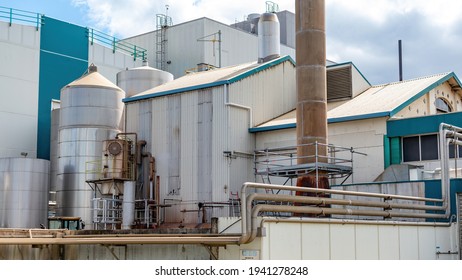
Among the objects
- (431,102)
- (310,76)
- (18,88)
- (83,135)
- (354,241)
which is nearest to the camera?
(354,241)

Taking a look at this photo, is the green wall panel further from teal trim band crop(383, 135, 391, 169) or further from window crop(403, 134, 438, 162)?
window crop(403, 134, 438, 162)

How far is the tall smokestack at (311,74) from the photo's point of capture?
26797mm

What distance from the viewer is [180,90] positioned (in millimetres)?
33219

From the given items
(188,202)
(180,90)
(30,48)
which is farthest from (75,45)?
→ (188,202)

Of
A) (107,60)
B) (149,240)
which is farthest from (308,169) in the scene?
(107,60)

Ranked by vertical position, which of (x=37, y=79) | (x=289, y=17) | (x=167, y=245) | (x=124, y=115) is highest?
(x=289, y=17)

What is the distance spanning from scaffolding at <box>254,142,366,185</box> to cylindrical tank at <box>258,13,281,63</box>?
6.88 meters

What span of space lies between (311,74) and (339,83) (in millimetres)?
8715

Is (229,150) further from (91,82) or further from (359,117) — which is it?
(91,82)

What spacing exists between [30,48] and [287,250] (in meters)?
34.6

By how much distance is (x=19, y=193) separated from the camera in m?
35.8

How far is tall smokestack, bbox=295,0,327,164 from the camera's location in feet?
87.9

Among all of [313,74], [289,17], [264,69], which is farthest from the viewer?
[289,17]

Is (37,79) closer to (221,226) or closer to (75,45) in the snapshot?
(75,45)
